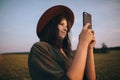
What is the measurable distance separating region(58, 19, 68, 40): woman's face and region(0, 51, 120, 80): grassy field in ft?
1.97

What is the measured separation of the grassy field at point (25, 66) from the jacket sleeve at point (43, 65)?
2.40ft

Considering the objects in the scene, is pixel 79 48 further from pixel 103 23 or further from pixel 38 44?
pixel 103 23

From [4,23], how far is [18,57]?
338mm

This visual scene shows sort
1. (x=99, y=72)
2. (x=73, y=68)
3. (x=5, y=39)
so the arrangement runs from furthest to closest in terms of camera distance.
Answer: (x=5, y=39), (x=99, y=72), (x=73, y=68)

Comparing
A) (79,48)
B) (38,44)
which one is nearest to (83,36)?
(79,48)

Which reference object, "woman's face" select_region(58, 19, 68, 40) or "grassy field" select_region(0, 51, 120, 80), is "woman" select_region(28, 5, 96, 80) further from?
"grassy field" select_region(0, 51, 120, 80)

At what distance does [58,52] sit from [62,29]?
10 cm

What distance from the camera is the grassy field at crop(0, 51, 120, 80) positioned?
146cm

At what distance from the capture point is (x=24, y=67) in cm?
156

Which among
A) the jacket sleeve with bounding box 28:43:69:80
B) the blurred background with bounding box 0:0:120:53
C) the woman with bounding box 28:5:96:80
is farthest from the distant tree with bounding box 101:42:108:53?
the jacket sleeve with bounding box 28:43:69:80

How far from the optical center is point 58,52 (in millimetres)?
826

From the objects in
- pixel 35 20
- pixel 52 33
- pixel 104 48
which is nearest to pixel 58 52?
pixel 52 33

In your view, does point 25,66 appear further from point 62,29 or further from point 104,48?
point 62,29

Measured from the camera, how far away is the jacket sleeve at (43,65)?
2.41 feet
